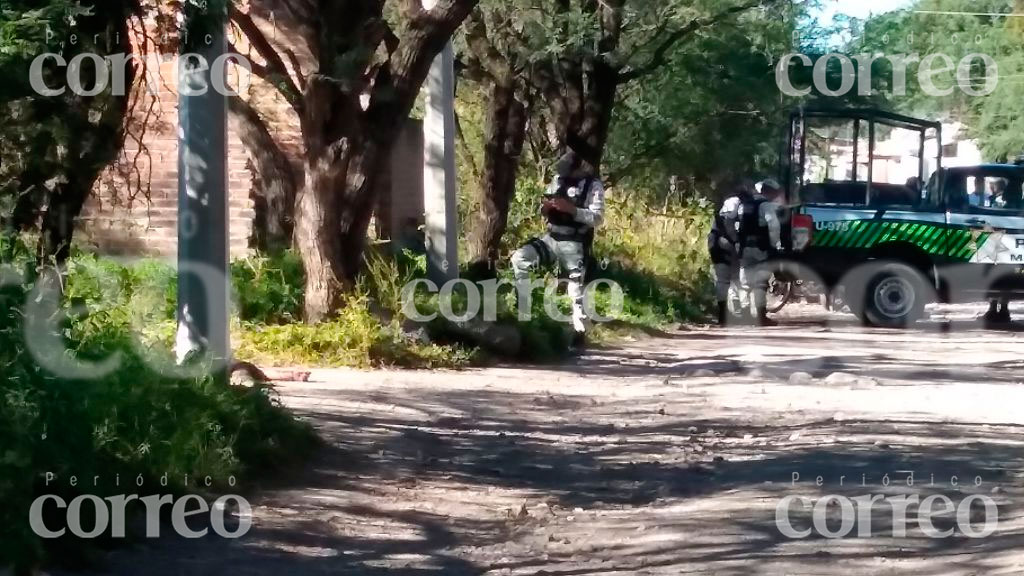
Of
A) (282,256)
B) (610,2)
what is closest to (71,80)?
(282,256)

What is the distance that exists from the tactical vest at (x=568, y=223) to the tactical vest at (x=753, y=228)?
391 cm

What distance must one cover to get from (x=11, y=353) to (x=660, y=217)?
69.4ft

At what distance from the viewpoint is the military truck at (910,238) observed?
1981 centimetres

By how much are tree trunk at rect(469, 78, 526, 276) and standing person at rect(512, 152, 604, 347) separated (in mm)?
2908

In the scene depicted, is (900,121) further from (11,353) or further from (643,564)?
(11,353)

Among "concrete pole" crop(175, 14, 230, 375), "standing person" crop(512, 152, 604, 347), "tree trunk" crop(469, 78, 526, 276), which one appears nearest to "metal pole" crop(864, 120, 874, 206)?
"tree trunk" crop(469, 78, 526, 276)

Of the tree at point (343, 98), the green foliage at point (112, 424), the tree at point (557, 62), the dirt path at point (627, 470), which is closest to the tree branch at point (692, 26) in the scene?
the tree at point (557, 62)

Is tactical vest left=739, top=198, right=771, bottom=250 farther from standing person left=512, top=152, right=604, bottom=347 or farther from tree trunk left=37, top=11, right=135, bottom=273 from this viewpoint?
tree trunk left=37, top=11, right=135, bottom=273

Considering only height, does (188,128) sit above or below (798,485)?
above

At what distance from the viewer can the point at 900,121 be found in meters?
20.7

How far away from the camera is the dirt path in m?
6.91

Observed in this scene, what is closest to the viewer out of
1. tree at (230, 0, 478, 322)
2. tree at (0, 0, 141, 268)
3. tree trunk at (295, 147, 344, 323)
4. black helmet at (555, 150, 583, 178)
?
tree at (0, 0, 141, 268)

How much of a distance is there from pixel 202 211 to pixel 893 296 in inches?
508

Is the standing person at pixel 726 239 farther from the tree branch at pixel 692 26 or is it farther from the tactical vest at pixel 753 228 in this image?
the tree branch at pixel 692 26
